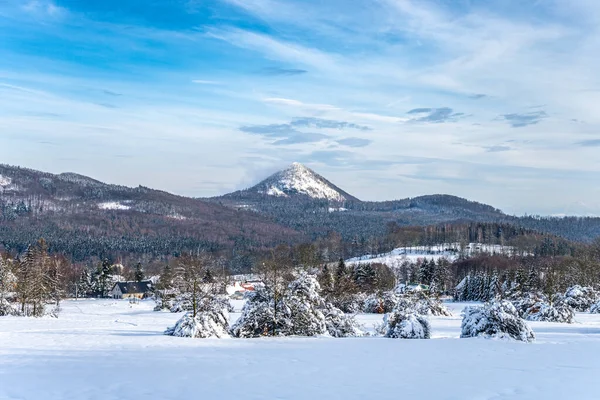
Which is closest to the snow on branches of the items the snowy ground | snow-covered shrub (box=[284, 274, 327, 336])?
the snowy ground

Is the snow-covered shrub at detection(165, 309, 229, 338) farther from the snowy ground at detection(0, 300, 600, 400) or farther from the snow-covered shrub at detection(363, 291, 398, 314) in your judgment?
the snow-covered shrub at detection(363, 291, 398, 314)

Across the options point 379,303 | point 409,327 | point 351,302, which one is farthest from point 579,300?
point 409,327

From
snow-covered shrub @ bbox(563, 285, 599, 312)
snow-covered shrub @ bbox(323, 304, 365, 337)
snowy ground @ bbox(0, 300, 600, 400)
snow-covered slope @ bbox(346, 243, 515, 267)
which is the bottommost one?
snow-covered shrub @ bbox(563, 285, 599, 312)

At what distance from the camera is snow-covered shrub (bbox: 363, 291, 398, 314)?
4378cm

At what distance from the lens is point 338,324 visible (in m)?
21.1

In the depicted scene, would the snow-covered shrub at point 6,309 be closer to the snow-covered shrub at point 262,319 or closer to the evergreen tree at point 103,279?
the snow-covered shrub at point 262,319

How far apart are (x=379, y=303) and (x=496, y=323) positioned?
26.4 meters

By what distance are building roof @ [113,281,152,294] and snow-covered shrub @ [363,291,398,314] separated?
48540mm

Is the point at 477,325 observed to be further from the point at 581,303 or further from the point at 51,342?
the point at 581,303

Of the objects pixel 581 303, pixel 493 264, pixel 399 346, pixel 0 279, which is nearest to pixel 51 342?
pixel 399 346

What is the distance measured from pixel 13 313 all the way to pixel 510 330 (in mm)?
29313

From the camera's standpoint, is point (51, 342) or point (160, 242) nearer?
point (51, 342)

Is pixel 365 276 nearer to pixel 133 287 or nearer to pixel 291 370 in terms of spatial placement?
pixel 133 287

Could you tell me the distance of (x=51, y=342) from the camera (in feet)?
50.4
